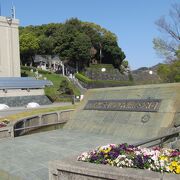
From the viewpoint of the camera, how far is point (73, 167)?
4.69 metres

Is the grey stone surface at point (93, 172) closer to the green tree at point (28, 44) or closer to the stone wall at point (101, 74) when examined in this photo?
the stone wall at point (101, 74)

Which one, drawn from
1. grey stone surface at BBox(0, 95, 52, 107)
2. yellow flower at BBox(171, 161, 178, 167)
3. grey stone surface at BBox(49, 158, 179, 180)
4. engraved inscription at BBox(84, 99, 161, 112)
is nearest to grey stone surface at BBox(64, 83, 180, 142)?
engraved inscription at BBox(84, 99, 161, 112)

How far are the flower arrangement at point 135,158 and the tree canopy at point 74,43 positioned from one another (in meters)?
63.9

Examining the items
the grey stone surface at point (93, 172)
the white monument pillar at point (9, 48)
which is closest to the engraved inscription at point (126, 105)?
the grey stone surface at point (93, 172)

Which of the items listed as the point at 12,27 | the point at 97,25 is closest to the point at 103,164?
the point at 12,27

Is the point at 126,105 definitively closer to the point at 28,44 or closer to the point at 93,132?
the point at 93,132

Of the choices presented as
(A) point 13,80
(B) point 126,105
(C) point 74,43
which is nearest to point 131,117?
(B) point 126,105

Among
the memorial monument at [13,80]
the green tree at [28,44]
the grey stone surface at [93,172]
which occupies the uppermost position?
the green tree at [28,44]

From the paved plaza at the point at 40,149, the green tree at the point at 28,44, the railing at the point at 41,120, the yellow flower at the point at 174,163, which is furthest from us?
the green tree at the point at 28,44

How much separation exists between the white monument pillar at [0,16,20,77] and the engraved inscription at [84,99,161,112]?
39.5 meters

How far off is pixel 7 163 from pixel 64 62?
65.7 metres

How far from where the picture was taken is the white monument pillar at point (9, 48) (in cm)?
4866

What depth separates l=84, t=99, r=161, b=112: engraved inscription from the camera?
10.4m

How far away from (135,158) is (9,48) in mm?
47853
